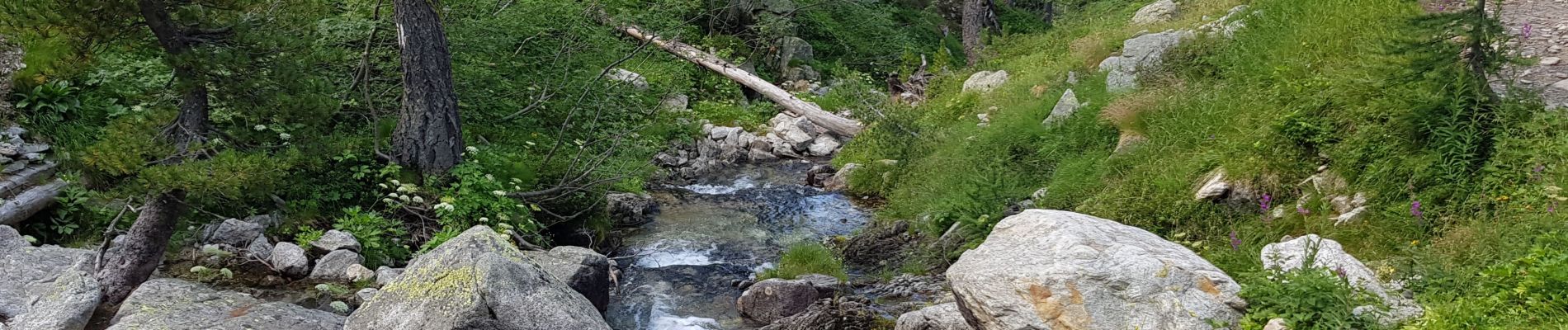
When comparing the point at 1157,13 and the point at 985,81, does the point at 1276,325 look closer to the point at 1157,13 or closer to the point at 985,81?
the point at 1157,13

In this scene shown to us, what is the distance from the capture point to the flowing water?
772cm

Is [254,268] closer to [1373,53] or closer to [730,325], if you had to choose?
[730,325]

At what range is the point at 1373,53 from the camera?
6504mm

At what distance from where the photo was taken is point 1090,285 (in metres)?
5.25

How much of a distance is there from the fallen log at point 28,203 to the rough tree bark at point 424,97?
2.65 metres

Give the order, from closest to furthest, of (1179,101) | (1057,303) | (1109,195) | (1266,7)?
(1057,303) < (1109,195) < (1179,101) < (1266,7)

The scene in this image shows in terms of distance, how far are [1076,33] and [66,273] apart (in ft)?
48.3

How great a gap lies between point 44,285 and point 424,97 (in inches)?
131

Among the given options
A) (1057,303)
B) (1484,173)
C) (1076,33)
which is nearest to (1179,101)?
(1484,173)

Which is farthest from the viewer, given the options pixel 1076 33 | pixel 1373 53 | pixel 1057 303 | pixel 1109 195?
pixel 1076 33

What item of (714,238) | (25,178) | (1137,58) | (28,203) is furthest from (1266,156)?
(25,178)

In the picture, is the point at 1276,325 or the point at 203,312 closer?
the point at 1276,325

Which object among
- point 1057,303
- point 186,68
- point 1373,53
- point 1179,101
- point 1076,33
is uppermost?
point 186,68

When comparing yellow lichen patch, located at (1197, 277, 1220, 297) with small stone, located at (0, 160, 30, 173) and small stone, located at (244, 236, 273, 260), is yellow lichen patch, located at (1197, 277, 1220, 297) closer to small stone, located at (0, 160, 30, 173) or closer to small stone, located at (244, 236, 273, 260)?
small stone, located at (244, 236, 273, 260)
